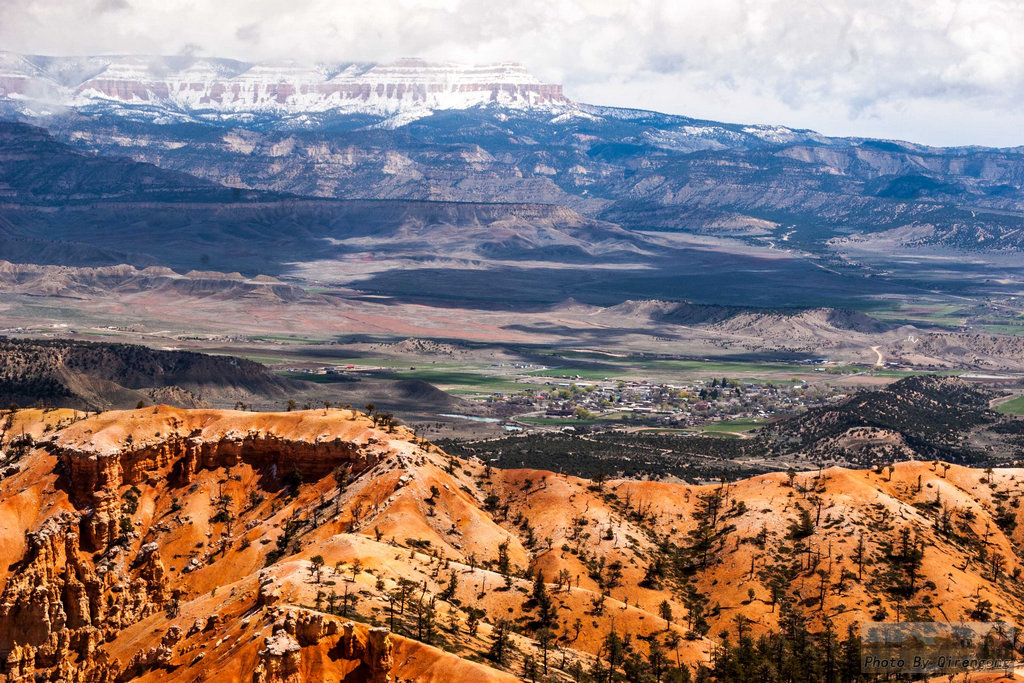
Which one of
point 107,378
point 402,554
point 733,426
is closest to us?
point 402,554

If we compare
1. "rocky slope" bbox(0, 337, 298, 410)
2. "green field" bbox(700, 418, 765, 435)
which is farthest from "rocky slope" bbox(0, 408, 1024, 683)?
"green field" bbox(700, 418, 765, 435)

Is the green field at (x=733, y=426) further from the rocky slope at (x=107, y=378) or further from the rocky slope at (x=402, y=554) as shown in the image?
the rocky slope at (x=402, y=554)

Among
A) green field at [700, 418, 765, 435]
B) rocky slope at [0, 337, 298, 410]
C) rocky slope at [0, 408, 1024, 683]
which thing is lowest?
green field at [700, 418, 765, 435]

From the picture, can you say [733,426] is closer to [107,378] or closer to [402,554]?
[107,378]

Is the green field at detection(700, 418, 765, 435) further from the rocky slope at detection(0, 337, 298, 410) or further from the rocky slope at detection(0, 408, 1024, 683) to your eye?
the rocky slope at detection(0, 408, 1024, 683)

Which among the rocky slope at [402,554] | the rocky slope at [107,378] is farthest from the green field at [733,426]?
the rocky slope at [402,554]

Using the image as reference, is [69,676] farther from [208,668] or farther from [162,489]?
[162,489]

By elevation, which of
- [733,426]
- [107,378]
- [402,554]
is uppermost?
[402,554]

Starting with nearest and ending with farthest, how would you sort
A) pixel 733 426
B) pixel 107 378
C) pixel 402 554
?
1. pixel 402 554
2. pixel 107 378
3. pixel 733 426

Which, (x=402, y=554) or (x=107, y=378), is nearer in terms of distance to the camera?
(x=402, y=554)

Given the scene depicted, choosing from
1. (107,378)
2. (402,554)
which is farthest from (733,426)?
(402,554)

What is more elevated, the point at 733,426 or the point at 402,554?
the point at 402,554
